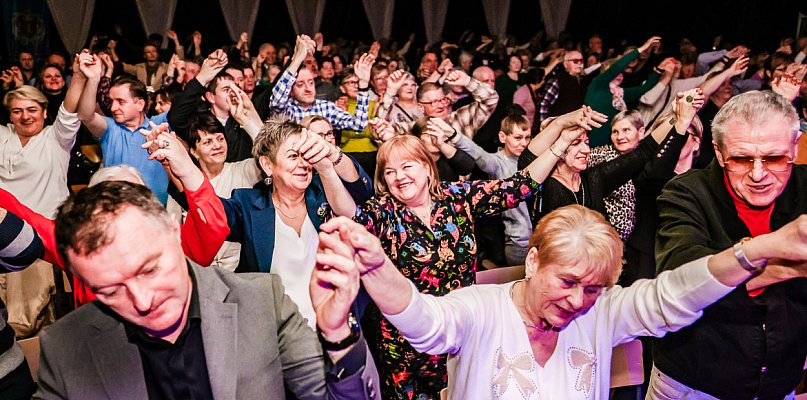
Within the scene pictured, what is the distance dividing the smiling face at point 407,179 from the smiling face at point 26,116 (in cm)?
218

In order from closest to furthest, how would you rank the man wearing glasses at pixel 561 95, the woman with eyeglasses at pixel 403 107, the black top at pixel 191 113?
the black top at pixel 191 113, the woman with eyeglasses at pixel 403 107, the man wearing glasses at pixel 561 95

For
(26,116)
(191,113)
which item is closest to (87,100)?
(26,116)

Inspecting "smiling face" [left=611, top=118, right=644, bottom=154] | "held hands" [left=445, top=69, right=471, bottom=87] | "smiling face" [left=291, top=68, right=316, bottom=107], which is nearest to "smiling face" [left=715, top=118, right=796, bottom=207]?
"smiling face" [left=611, top=118, right=644, bottom=154]

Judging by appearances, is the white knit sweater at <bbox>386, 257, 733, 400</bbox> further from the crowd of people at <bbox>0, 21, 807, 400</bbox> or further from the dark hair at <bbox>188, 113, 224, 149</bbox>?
the dark hair at <bbox>188, 113, 224, 149</bbox>

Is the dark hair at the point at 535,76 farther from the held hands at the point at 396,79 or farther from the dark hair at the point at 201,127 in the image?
the dark hair at the point at 201,127

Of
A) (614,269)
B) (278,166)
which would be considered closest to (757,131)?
(614,269)

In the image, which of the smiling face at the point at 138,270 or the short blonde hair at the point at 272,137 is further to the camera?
the short blonde hair at the point at 272,137

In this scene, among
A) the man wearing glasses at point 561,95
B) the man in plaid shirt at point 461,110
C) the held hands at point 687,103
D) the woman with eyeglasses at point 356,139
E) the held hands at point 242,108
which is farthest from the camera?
the man wearing glasses at point 561,95

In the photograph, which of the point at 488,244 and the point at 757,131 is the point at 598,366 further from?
the point at 488,244

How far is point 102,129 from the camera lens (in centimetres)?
351

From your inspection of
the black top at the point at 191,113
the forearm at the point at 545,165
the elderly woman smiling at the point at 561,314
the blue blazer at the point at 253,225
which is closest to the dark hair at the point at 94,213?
the elderly woman smiling at the point at 561,314

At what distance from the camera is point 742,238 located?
1.75 metres

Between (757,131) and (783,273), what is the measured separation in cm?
37

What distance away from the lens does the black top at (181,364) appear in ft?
4.70
